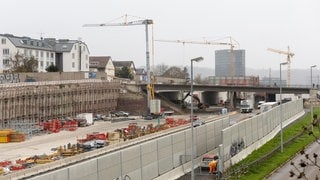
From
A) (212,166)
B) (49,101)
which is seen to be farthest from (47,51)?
(212,166)

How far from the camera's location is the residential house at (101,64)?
179m

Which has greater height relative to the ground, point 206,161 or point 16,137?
point 206,161

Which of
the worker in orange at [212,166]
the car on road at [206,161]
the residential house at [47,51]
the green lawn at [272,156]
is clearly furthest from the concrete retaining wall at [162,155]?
the residential house at [47,51]

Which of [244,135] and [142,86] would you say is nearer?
[244,135]

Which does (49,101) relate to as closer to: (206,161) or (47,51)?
(47,51)

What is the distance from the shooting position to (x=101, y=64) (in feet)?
589

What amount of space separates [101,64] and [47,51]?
2921cm

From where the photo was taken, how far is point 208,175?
1458 inches

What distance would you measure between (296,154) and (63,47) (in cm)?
11732

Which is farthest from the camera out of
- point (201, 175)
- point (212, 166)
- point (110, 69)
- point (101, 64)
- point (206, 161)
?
point (110, 69)

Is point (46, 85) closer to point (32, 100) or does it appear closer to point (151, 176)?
point (32, 100)

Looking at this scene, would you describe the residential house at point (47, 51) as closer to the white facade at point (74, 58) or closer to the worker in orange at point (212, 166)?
the white facade at point (74, 58)

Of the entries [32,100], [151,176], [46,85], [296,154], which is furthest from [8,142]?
[151,176]

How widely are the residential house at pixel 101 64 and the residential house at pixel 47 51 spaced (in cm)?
1350
